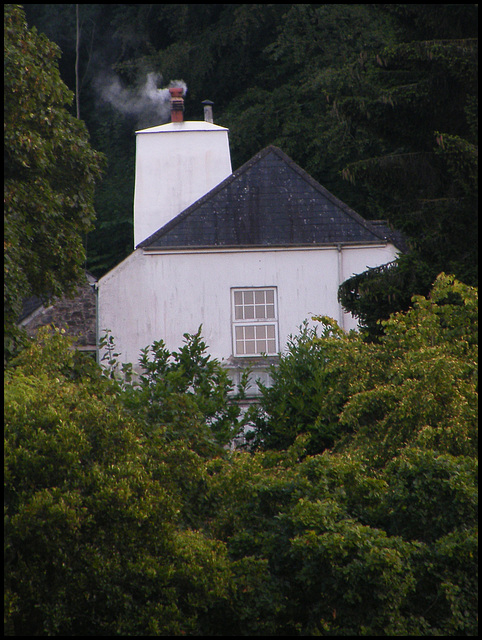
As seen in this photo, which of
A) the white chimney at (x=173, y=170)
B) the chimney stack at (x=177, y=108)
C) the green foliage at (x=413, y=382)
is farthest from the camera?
the chimney stack at (x=177, y=108)

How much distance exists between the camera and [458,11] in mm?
12664

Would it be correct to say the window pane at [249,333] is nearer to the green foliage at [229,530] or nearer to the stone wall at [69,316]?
the stone wall at [69,316]

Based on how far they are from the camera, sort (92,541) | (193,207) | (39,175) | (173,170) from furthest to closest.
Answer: (173,170) < (193,207) < (39,175) < (92,541)

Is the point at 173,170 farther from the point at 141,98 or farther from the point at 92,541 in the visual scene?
the point at 92,541

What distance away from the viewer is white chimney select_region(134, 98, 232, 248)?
24078 millimetres

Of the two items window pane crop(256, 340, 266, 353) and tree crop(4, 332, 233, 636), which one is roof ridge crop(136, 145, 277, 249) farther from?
tree crop(4, 332, 233, 636)

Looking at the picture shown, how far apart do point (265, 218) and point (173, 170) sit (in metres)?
5.19

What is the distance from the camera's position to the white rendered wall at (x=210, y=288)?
19391 mm

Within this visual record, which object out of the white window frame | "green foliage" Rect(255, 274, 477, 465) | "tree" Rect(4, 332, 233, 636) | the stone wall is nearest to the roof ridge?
the white window frame

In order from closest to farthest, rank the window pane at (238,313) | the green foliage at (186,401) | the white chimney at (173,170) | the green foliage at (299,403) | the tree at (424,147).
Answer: the green foliage at (186,401)
the tree at (424,147)
the green foliage at (299,403)
the window pane at (238,313)
the white chimney at (173,170)

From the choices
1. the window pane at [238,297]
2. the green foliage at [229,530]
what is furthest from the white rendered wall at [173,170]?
the green foliage at [229,530]

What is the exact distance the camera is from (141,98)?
38.7m

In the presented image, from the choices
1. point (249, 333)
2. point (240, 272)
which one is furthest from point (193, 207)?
point (249, 333)

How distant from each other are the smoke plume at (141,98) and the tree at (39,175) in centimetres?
2441
